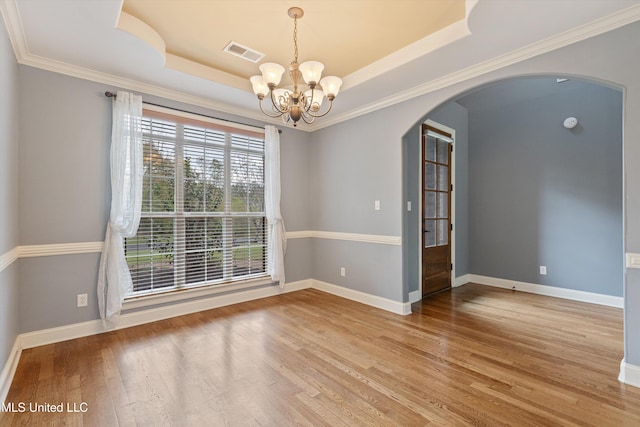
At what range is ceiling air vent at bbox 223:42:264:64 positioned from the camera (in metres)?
2.89

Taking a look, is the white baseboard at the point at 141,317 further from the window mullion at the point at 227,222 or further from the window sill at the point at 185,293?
the window mullion at the point at 227,222

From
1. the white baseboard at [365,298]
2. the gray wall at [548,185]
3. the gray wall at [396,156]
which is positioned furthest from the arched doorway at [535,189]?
the white baseboard at [365,298]

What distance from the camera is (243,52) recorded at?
3.00 meters

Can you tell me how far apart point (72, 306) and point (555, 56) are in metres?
5.02

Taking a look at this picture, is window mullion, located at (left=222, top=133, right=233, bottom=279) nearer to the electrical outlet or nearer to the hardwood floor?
the hardwood floor

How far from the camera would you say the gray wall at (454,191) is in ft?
12.7

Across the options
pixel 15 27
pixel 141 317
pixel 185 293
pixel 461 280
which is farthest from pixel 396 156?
pixel 15 27

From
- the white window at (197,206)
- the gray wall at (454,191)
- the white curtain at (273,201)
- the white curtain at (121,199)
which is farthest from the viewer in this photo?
the white curtain at (273,201)

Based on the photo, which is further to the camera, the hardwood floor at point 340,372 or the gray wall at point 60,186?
the gray wall at point 60,186

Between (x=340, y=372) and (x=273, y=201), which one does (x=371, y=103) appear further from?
(x=340, y=372)

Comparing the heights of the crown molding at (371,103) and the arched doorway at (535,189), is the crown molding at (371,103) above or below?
above

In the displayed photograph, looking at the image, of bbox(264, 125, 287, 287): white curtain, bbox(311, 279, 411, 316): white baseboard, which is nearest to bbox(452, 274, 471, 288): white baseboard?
bbox(311, 279, 411, 316): white baseboard

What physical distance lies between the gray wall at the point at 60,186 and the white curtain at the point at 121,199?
0.12 m

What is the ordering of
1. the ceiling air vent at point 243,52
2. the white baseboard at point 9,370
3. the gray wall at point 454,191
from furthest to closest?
the gray wall at point 454,191, the ceiling air vent at point 243,52, the white baseboard at point 9,370
